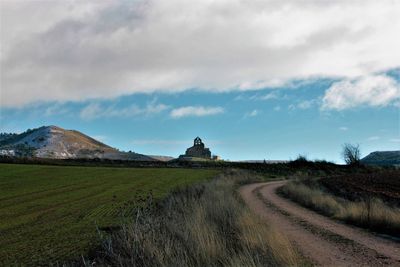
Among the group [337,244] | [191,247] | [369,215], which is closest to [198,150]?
[369,215]

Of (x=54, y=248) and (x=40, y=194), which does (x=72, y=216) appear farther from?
(x=40, y=194)

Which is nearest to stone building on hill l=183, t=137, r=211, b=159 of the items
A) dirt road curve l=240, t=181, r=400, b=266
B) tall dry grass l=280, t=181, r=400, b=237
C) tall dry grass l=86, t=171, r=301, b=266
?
tall dry grass l=280, t=181, r=400, b=237

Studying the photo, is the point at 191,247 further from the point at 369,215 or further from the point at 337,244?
the point at 369,215

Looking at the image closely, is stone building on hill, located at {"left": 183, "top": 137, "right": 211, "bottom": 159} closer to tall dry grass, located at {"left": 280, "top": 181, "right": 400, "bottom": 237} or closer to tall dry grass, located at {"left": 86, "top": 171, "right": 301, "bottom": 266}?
tall dry grass, located at {"left": 280, "top": 181, "right": 400, "bottom": 237}

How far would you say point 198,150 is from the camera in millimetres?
192125

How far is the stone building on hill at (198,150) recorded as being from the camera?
18838 centimetres

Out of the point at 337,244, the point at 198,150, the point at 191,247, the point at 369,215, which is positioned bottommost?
the point at 337,244

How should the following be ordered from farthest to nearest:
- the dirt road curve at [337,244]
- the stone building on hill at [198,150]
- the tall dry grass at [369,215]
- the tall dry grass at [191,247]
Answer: the stone building on hill at [198,150]
the tall dry grass at [369,215]
the dirt road curve at [337,244]
the tall dry grass at [191,247]

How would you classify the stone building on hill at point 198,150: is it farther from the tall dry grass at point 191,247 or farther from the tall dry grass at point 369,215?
the tall dry grass at point 191,247

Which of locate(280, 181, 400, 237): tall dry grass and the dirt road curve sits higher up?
locate(280, 181, 400, 237): tall dry grass

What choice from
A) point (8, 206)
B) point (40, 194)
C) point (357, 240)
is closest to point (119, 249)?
point (357, 240)

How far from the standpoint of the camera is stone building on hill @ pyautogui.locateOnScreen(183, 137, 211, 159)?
7416 inches

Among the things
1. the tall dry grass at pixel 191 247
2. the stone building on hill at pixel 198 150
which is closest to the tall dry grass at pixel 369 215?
the tall dry grass at pixel 191 247

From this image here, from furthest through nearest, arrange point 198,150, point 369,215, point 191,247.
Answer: point 198,150 → point 369,215 → point 191,247
